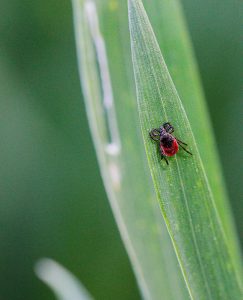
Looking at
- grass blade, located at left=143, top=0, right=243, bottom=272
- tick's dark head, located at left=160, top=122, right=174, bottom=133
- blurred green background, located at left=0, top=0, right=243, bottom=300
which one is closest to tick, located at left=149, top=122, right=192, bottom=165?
tick's dark head, located at left=160, top=122, right=174, bottom=133

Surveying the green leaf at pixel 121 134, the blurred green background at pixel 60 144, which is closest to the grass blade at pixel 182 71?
the green leaf at pixel 121 134

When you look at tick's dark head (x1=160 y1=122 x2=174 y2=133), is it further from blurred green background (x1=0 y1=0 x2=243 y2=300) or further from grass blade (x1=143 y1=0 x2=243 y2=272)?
blurred green background (x1=0 y1=0 x2=243 y2=300)

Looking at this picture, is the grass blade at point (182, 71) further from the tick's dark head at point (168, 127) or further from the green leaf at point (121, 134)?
the tick's dark head at point (168, 127)

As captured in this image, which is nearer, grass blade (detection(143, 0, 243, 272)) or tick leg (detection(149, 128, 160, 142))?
tick leg (detection(149, 128, 160, 142))

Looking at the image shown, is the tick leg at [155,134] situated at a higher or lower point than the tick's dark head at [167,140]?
higher

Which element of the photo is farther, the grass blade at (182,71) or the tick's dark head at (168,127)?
the grass blade at (182,71)

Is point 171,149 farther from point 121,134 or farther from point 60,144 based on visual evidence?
point 60,144

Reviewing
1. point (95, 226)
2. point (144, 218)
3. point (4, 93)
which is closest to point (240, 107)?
point (95, 226)
